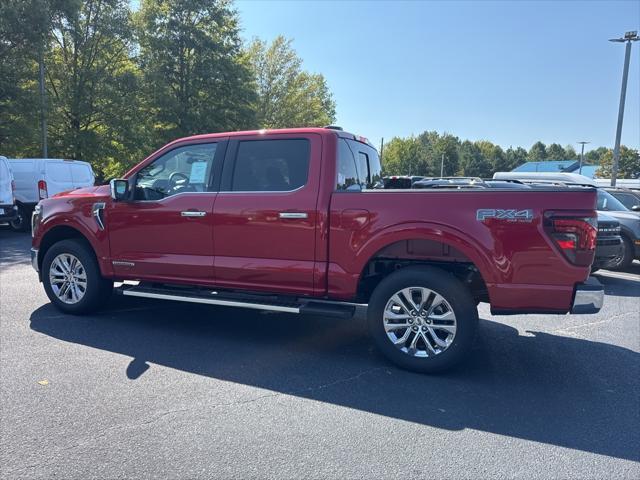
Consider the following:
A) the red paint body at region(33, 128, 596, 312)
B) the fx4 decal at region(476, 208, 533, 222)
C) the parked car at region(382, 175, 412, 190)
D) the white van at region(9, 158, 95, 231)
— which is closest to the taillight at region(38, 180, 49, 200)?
→ the white van at region(9, 158, 95, 231)

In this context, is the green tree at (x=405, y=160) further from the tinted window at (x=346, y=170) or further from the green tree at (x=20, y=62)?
the tinted window at (x=346, y=170)

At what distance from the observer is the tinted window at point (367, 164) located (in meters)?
5.08

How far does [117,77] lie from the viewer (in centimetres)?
2256

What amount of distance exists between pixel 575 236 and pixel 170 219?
3732 mm

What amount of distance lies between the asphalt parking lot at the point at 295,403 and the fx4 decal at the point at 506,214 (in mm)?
1363

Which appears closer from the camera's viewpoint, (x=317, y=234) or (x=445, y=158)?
(x=317, y=234)

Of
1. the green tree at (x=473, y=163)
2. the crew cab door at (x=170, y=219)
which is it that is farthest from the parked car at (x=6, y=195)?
the green tree at (x=473, y=163)

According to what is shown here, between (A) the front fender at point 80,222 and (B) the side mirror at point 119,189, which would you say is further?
(A) the front fender at point 80,222

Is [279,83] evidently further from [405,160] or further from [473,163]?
[473,163]

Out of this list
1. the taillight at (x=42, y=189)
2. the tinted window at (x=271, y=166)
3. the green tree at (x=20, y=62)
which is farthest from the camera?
the green tree at (x=20, y=62)

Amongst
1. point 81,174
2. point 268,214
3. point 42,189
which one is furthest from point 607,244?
A: point 81,174

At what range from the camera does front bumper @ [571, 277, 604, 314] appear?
375 cm

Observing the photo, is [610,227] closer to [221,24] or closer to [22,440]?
[22,440]

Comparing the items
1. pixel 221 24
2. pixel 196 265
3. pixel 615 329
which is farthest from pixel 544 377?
pixel 221 24
